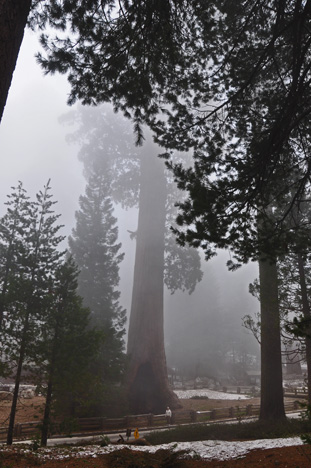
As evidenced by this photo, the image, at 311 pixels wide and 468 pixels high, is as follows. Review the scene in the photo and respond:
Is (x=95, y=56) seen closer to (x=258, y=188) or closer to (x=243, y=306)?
(x=258, y=188)

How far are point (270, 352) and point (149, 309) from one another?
571 inches

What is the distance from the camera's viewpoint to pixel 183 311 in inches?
2254

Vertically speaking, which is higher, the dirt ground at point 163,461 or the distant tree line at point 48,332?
the distant tree line at point 48,332

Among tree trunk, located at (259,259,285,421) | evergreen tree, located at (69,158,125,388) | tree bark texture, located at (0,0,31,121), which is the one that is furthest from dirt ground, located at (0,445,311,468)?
evergreen tree, located at (69,158,125,388)

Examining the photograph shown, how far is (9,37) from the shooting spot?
3.78 meters

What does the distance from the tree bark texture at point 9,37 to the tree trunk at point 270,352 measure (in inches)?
422

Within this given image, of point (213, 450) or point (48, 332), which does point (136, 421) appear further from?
point (213, 450)

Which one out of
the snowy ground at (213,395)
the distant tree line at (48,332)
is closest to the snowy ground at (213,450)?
the distant tree line at (48,332)

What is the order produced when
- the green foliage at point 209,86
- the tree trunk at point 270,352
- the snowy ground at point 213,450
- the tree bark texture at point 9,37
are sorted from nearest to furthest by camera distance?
the tree bark texture at point 9,37 → the green foliage at point 209,86 → the snowy ground at point 213,450 → the tree trunk at point 270,352

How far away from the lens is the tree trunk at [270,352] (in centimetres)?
1295

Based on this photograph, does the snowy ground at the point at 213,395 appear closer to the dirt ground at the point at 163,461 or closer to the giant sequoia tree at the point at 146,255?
the giant sequoia tree at the point at 146,255

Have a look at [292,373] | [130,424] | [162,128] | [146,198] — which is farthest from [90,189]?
[292,373]

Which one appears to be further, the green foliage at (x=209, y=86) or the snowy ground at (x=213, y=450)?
the snowy ground at (x=213, y=450)

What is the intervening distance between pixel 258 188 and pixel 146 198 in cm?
2551
